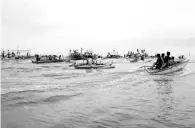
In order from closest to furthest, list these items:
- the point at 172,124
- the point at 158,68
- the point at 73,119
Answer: the point at 172,124 < the point at 73,119 < the point at 158,68

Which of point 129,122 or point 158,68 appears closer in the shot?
point 129,122

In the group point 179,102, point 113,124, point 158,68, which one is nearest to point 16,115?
point 113,124

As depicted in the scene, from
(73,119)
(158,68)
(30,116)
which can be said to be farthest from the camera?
(158,68)

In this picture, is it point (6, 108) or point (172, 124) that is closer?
point (172, 124)

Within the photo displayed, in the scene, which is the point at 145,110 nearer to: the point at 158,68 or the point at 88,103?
the point at 88,103

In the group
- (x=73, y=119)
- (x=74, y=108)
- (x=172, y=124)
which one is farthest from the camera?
(x=74, y=108)

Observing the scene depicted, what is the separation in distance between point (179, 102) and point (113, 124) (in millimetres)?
4361

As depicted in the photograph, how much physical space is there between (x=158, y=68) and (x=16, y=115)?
64.9 ft

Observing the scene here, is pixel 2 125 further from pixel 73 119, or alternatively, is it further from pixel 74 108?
pixel 74 108

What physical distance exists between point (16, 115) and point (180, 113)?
6318 mm

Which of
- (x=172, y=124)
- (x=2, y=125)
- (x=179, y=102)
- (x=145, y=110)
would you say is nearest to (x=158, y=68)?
(x=179, y=102)

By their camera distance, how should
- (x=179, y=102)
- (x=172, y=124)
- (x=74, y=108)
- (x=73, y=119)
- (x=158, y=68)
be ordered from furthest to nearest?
(x=158, y=68) → (x=179, y=102) → (x=74, y=108) → (x=73, y=119) → (x=172, y=124)

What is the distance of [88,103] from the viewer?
978 cm

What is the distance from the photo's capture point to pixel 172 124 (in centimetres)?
648
